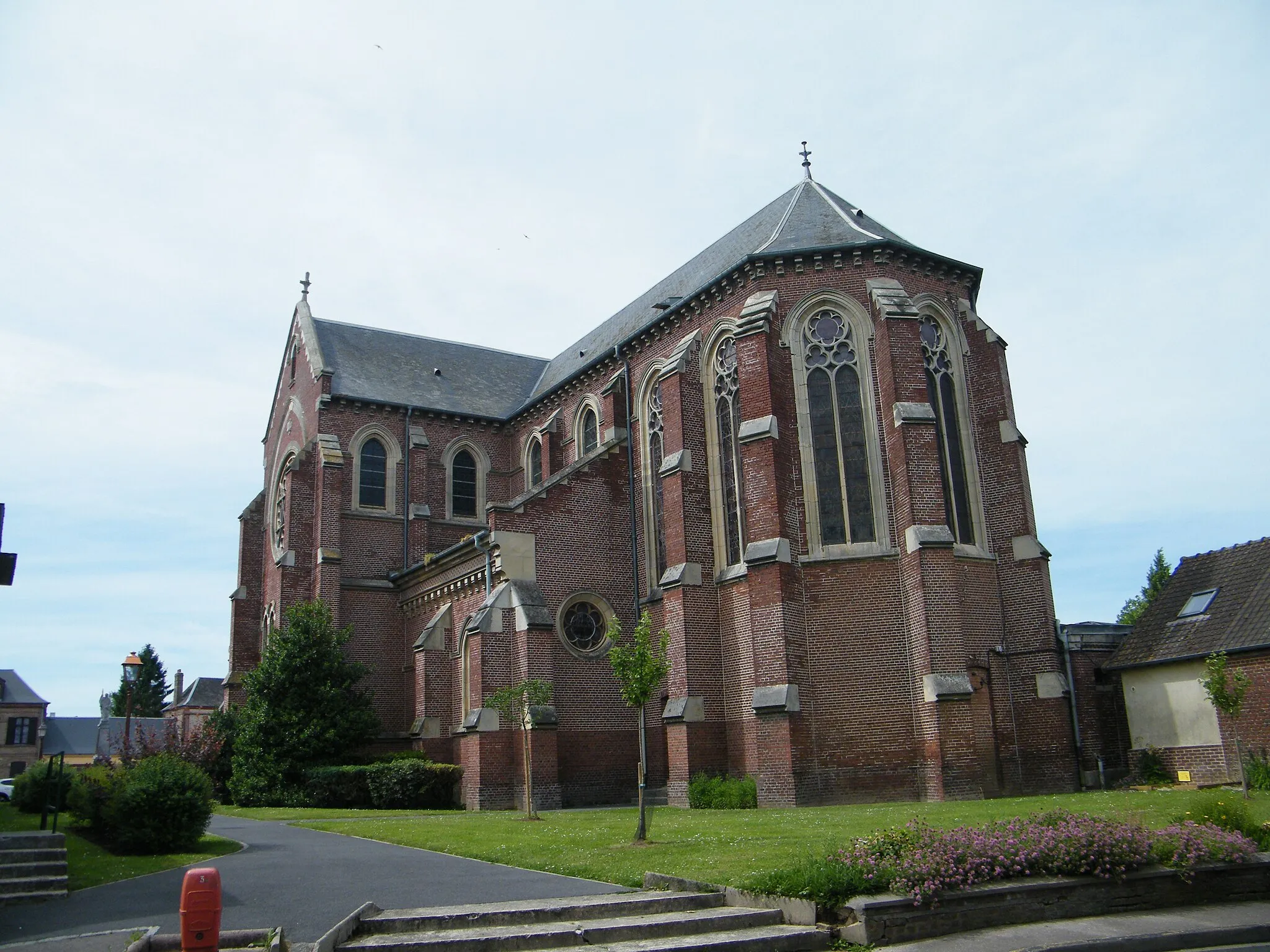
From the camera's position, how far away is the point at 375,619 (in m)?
31.5

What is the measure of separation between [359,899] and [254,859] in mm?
4095

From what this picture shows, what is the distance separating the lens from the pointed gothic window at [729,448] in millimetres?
23375

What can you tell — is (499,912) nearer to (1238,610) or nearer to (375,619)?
(1238,610)

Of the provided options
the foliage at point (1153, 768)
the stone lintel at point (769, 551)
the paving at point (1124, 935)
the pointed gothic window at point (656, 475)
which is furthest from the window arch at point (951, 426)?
the paving at point (1124, 935)

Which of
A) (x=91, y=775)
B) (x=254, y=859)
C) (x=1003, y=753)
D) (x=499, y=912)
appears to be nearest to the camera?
(x=499, y=912)

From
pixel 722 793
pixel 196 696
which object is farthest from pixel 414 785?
pixel 196 696

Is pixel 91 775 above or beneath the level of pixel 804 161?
beneath

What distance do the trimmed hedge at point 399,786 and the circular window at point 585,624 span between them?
3.89 m

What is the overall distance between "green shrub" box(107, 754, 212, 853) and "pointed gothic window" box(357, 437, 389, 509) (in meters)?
18.4

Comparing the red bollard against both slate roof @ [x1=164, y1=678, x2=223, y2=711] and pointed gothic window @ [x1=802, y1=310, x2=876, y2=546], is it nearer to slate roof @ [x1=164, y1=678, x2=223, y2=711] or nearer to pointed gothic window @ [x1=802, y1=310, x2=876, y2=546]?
pointed gothic window @ [x1=802, y1=310, x2=876, y2=546]

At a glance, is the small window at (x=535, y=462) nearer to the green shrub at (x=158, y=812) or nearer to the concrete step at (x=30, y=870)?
the green shrub at (x=158, y=812)

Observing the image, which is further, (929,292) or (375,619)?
(375,619)

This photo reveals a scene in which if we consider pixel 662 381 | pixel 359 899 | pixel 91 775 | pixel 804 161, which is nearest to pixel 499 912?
pixel 359 899

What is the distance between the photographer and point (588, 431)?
3081 centimetres
